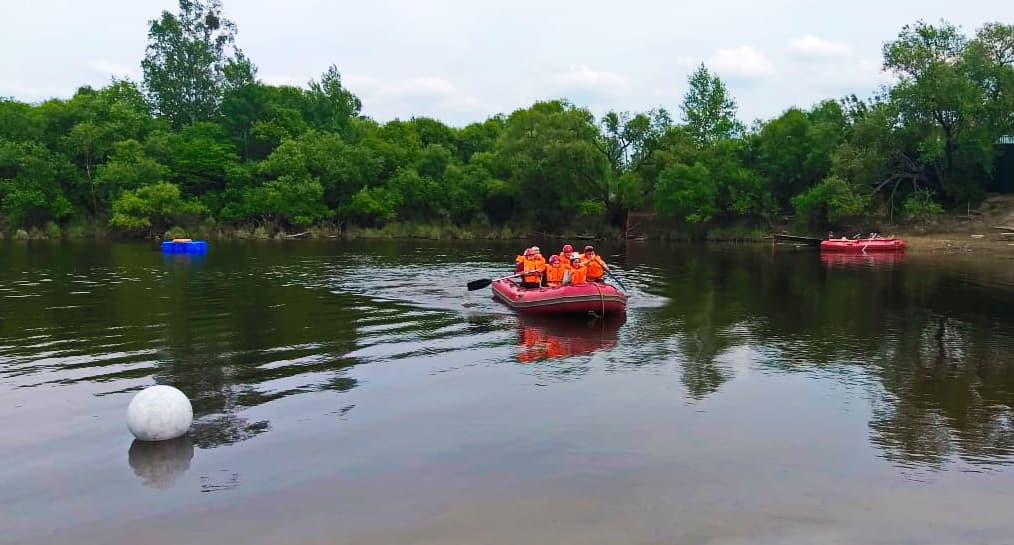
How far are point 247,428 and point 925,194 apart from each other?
46486 millimetres

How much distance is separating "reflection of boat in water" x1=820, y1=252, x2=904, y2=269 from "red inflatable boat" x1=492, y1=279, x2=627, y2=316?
1948cm

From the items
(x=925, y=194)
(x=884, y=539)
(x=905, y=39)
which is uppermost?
(x=905, y=39)

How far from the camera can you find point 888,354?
564 inches

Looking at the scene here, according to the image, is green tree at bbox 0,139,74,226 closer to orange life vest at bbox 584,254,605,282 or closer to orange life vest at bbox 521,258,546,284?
orange life vest at bbox 521,258,546,284

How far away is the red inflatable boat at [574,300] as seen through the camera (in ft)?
59.0

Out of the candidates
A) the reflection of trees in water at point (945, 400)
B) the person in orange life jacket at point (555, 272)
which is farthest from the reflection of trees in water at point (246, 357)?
the reflection of trees in water at point (945, 400)

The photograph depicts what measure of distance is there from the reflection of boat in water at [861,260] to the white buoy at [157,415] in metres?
30.8

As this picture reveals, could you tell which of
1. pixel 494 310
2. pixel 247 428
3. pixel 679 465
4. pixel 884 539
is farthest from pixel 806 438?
pixel 494 310

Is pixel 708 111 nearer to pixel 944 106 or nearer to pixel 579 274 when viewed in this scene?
pixel 944 106

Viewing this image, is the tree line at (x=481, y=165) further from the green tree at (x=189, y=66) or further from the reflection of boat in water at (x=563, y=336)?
the reflection of boat in water at (x=563, y=336)

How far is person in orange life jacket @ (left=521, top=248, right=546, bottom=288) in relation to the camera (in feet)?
67.7

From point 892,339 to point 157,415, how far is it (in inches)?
554

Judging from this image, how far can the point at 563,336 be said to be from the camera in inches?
650

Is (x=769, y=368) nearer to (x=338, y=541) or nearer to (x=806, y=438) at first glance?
(x=806, y=438)
